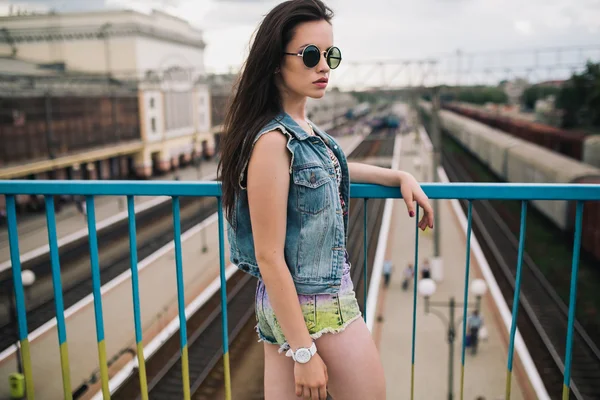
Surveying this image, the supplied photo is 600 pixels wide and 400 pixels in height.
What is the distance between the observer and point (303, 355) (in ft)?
5.19

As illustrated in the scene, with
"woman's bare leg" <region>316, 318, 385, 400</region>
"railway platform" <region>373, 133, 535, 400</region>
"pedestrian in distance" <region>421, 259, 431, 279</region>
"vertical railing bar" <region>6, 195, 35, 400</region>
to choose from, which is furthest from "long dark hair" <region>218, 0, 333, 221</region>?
"pedestrian in distance" <region>421, 259, 431, 279</region>

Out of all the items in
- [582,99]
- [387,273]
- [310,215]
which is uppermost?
[582,99]

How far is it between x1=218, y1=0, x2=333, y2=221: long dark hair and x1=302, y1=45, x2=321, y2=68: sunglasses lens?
66mm

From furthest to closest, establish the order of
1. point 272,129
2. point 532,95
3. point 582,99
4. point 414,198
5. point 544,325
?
point 532,95
point 582,99
point 544,325
point 414,198
point 272,129

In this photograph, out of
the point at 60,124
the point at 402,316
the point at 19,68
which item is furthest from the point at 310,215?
the point at 19,68

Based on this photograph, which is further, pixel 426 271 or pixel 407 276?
pixel 426 271

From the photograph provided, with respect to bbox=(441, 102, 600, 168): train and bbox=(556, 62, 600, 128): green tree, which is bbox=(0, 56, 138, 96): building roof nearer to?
bbox=(441, 102, 600, 168): train

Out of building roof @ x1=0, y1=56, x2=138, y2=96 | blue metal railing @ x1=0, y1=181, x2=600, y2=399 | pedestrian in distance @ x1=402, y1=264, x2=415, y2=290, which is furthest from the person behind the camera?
building roof @ x1=0, y1=56, x2=138, y2=96

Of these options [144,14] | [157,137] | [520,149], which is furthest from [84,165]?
[520,149]

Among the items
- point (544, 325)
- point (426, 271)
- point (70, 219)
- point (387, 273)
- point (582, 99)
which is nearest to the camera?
point (70, 219)

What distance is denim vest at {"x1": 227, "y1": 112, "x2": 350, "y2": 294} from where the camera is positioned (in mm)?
1589

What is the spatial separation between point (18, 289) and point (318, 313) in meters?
1.46

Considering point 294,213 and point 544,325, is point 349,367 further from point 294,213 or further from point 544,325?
point 544,325

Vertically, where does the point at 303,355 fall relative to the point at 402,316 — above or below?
above
